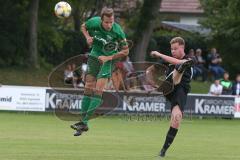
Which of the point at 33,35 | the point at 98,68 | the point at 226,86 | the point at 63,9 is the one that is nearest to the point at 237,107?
the point at 226,86

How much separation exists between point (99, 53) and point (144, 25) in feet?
76.0

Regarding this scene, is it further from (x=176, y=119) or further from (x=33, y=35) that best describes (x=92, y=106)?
(x=33, y=35)

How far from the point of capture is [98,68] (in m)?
14.9

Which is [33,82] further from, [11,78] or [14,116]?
[14,116]

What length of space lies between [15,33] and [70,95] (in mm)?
12856

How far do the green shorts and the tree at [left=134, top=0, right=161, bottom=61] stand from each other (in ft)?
74.2

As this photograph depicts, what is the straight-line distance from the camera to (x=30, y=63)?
37.6 metres

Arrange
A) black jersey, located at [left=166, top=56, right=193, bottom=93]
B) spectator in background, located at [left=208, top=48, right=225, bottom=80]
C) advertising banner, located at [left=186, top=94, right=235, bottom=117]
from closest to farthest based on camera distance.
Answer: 1. black jersey, located at [left=166, top=56, right=193, bottom=93]
2. advertising banner, located at [left=186, top=94, right=235, bottom=117]
3. spectator in background, located at [left=208, top=48, right=225, bottom=80]

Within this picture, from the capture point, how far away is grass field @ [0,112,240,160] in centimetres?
1385

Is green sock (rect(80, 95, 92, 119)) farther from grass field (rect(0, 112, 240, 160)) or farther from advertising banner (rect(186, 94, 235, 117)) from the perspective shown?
advertising banner (rect(186, 94, 235, 117))

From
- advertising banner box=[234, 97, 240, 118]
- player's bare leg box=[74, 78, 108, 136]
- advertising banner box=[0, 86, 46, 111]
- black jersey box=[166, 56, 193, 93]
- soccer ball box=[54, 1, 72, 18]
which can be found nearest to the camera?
black jersey box=[166, 56, 193, 93]

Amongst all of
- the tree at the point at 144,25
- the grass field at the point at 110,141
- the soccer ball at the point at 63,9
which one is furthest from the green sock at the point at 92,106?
the tree at the point at 144,25

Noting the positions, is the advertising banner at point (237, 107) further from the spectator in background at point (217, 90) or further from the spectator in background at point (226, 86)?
the spectator in background at point (226, 86)

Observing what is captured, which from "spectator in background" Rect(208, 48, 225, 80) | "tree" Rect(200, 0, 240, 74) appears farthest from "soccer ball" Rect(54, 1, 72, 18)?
"spectator in background" Rect(208, 48, 225, 80)
